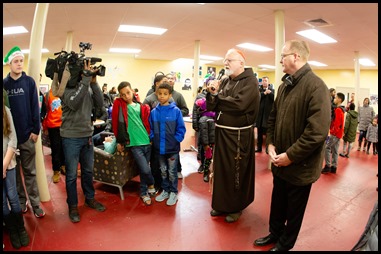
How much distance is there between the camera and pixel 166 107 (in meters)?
2.93

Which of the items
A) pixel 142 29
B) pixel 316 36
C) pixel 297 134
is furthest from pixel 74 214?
pixel 316 36

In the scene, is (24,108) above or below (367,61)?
below

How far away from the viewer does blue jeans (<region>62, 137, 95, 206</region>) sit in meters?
2.50

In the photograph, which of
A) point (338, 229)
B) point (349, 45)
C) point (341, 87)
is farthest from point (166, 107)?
point (341, 87)

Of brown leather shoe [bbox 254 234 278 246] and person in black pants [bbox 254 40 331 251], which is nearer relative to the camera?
person in black pants [bbox 254 40 331 251]

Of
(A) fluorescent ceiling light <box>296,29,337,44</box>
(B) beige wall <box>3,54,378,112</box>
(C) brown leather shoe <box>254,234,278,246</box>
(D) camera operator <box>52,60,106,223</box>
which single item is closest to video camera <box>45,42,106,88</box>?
(D) camera operator <box>52,60,106,223</box>

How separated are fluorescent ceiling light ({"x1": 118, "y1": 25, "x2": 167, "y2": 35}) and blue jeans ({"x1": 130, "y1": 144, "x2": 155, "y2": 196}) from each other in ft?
13.8

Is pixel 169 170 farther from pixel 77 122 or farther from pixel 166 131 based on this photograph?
pixel 77 122

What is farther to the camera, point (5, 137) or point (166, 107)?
point (166, 107)

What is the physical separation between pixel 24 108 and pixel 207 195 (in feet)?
7.71

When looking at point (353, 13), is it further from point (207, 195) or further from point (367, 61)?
point (367, 61)

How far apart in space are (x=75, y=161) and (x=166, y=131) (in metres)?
1.03

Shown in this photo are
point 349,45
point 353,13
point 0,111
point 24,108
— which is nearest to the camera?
point 0,111

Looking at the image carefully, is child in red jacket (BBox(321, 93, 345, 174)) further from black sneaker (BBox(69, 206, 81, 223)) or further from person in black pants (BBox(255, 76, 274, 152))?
black sneaker (BBox(69, 206, 81, 223))
